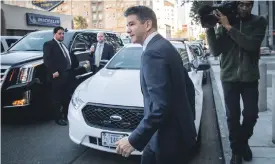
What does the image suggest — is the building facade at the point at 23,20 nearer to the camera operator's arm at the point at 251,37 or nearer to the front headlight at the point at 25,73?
the front headlight at the point at 25,73

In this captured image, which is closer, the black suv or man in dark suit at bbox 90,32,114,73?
the black suv

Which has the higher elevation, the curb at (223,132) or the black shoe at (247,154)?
the black shoe at (247,154)

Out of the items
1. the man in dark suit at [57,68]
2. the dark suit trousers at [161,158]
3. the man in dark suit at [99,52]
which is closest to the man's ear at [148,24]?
the dark suit trousers at [161,158]

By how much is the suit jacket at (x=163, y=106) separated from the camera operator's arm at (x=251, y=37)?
1410 millimetres

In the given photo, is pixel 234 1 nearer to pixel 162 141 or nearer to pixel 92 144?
pixel 162 141

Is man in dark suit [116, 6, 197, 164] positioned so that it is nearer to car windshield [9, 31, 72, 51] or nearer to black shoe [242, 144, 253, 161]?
black shoe [242, 144, 253, 161]

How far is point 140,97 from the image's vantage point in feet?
12.4

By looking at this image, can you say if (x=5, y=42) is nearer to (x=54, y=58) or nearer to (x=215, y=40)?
(x=54, y=58)

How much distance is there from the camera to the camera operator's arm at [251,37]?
3.09 meters

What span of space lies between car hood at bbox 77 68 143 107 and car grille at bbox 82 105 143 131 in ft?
0.25

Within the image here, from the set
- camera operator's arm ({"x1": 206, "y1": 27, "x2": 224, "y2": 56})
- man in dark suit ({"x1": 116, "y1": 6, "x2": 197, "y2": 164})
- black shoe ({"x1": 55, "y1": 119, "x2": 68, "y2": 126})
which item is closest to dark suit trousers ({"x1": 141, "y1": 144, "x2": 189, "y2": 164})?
man in dark suit ({"x1": 116, "y1": 6, "x2": 197, "y2": 164})

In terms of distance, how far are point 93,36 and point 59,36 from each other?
2.67 m

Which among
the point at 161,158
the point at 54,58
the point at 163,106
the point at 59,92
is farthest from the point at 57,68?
the point at 163,106

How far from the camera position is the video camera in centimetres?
303
